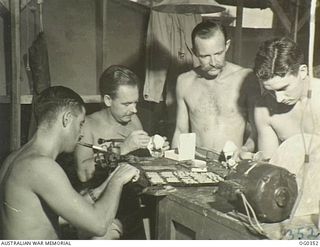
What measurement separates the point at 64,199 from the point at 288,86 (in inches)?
23.8

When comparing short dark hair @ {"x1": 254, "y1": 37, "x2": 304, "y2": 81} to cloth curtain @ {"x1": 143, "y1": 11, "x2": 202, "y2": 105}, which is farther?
cloth curtain @ {"x1": 143, "y1": 11, "x2": 202, "y2": 105}

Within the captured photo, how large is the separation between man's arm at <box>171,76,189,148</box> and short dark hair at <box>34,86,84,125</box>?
0.36 meters

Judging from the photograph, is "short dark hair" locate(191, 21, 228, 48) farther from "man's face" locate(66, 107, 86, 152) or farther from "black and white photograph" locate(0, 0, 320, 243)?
"man's face" locate(66, 107, 86, 152)

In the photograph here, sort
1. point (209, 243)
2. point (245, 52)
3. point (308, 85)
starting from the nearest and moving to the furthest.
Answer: point (209, 243)
point (308, 85)
point (245, 52)

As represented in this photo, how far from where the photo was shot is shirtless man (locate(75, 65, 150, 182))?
3.86 feet

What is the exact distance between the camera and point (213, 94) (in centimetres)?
133

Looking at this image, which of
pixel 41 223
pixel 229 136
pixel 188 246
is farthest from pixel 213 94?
pixel 41 223

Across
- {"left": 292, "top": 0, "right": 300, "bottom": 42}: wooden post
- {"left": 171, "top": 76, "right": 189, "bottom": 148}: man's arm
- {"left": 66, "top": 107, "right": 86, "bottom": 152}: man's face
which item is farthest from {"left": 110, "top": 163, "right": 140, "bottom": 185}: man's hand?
{"left": 292, "top": 0, "right": 300, "bottom": 42}: wooden post

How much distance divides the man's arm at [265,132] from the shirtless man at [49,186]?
15.7 inches

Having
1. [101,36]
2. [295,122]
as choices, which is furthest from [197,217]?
[101,36]

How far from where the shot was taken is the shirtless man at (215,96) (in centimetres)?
125

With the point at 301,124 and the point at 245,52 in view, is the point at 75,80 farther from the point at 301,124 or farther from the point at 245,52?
the point at 301,124

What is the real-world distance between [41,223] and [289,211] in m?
0.50

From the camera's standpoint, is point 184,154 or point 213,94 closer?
point 184,154
